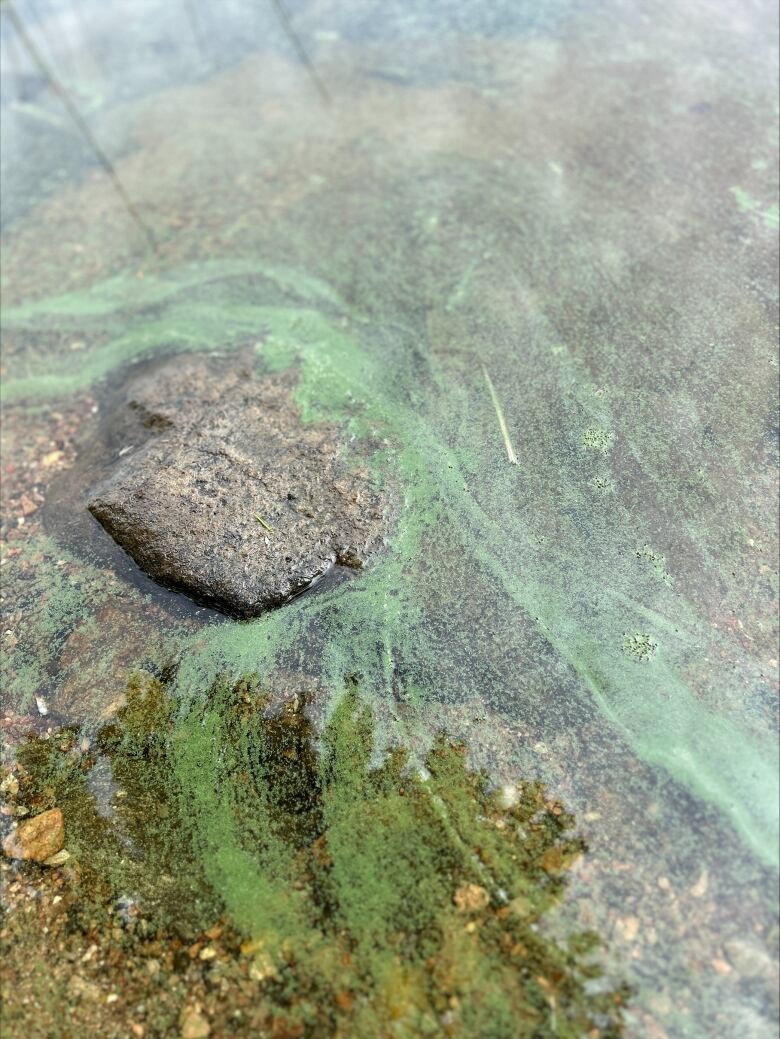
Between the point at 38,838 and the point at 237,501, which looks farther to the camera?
the point at 237,501

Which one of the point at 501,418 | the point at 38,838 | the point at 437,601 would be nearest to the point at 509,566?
the point at 437,601

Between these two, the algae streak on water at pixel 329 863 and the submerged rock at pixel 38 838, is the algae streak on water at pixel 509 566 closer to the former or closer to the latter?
the algae streak on water at pixel 329 863

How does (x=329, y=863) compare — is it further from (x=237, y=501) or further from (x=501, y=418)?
(x=501, y=418)

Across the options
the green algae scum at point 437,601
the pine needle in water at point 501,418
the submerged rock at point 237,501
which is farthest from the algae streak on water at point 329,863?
the pine needle in water at point 501,418

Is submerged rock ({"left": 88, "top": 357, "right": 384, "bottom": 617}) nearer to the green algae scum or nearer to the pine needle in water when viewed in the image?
the green algae scum

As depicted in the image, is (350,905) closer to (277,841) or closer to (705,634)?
(277,841)

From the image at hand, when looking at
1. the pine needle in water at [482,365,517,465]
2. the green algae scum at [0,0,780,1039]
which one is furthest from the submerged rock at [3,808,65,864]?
the pine needle in water at [482,365,517,465]

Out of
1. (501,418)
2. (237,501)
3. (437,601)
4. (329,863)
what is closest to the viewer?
(329,863)
